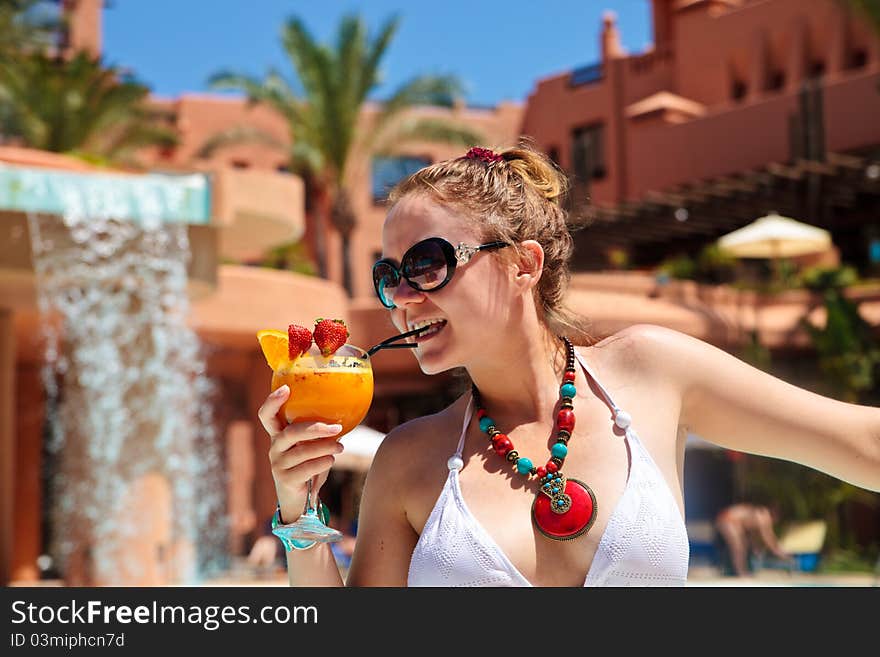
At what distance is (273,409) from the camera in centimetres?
209

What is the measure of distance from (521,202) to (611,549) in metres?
0.66

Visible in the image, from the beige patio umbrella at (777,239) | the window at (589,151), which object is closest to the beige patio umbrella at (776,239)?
the beige patio umbrella at (777,239)

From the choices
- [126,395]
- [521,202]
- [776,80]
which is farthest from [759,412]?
[776,80]

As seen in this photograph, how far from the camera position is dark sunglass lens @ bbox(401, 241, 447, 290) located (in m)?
2.13

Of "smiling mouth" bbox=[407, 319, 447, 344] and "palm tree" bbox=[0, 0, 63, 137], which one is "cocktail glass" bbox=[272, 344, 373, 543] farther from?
"palm tree" bbox=[0, 0, 63, 137]

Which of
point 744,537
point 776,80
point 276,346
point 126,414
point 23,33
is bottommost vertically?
point 744,537

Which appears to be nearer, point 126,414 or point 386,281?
point 386,281

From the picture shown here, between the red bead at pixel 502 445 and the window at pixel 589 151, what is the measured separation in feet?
91.0

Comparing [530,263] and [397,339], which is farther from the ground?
[530,263]

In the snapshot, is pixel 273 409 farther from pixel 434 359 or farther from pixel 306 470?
pixel 434 359

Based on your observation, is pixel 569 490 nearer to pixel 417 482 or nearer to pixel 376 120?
pixel 417 482

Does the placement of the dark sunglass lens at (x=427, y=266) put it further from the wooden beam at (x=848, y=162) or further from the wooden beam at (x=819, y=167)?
the wooden beam at (x=819, y=167)

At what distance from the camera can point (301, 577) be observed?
6.98 ft
